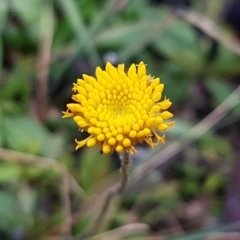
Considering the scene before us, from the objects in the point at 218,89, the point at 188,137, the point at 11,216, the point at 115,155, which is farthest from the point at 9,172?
the point at 218,89

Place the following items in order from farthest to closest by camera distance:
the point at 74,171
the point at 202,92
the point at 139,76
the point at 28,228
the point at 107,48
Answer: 1. the point at 202,92
2. the point at 107,48
3. the point at 74,171
4. the point at 28,228
5. the point at 139,76

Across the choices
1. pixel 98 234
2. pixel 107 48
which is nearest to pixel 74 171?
pixel 98 234

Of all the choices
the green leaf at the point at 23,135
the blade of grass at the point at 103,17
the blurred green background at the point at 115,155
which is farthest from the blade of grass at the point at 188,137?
the blade of grass at the point at 103,17

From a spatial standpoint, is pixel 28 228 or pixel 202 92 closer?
pixel 28 228

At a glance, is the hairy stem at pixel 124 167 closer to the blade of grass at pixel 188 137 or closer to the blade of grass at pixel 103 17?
the blade of grass at pixel 188 137

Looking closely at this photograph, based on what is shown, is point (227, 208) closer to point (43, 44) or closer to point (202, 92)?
point (202, 92)

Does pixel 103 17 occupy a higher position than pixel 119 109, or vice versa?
pixel 103 17

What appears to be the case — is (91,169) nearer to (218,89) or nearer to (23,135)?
(23,135)
